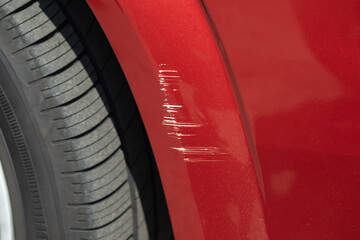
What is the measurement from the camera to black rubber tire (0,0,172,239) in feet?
4.21

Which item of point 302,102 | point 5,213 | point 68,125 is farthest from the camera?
point 5,213

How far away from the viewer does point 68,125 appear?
130cm

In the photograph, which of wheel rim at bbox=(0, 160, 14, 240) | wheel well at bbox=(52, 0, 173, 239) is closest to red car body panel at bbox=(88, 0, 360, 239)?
wheel well at bbox=(52, 0, 173, 239)

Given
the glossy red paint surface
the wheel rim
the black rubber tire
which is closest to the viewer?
the glossy red paint surface

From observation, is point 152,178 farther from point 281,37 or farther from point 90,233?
point 281,37

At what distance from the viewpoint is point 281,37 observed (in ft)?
3.69

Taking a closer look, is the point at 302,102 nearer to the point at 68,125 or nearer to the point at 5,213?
the point at 68,125

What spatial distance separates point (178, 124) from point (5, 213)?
20.3 inches

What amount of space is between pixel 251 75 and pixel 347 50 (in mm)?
189

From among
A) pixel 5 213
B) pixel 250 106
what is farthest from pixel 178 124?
pixel 5 213

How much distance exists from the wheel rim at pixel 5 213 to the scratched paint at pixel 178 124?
17.5 inches

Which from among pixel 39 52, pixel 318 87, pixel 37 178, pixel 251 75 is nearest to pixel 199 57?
pixel 251 75

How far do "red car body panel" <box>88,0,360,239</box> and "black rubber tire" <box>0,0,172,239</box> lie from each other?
15cm

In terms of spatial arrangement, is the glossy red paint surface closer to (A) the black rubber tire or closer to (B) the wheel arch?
(B) the wheel arch
